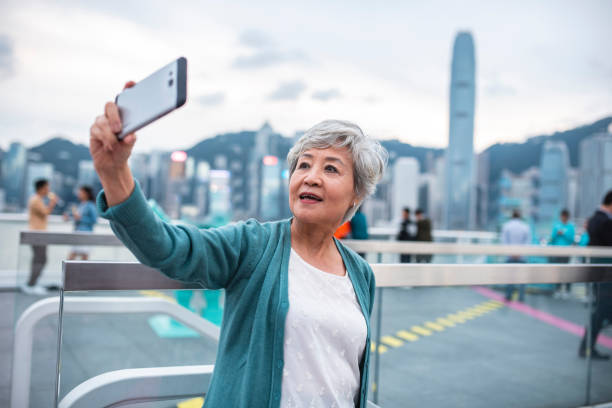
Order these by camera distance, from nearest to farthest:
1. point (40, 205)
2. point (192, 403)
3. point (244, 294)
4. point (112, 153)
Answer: point (112, 153) < point (244, 294) < point (192, 403) < point (40, 205)

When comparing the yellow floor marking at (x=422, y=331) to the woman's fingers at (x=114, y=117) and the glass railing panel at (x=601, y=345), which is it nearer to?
the glass railing panel at (x=601, y=345)

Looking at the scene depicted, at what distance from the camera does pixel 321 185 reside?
4.32ft

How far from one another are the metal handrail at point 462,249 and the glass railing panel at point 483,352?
106cm

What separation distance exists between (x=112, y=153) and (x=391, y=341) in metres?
2.50

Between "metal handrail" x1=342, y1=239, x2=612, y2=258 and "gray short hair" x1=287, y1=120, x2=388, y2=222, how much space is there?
8.25 feet

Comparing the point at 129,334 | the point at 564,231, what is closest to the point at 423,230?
the point at 564,231

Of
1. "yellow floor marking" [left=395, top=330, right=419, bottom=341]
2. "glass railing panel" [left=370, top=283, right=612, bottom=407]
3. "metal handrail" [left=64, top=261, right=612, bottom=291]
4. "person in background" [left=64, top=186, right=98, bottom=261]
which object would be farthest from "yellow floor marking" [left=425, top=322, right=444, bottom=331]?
"person in background" [left=64, top=186, right=98, bottom=261]

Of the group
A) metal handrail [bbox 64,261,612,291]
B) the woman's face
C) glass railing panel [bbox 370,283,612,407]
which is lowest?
glass railing panel [bbox 370,283,612,407]

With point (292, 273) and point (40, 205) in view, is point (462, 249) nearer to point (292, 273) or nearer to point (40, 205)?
point (292, 273)

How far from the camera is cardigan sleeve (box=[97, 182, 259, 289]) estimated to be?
0.89 metres

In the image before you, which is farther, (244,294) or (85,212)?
(85,212)

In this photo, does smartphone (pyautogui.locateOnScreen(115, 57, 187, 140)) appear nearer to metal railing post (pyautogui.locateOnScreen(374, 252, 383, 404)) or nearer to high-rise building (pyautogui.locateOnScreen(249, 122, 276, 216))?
metal railing post (pyautogui.locateOnScreen(374, 252, 383, 404))

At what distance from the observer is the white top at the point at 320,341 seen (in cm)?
119

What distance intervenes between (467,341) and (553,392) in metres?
→ 0.57
